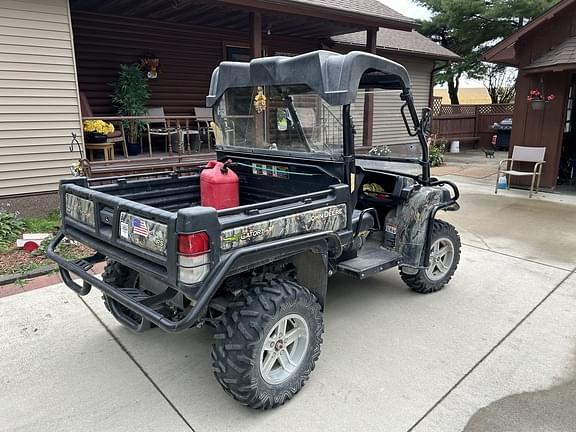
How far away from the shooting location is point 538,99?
27.9 ft

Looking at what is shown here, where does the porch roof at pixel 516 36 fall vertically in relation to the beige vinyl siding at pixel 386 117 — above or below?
above

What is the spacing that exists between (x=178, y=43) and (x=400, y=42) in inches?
273

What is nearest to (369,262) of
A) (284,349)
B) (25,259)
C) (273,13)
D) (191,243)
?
(284,349)

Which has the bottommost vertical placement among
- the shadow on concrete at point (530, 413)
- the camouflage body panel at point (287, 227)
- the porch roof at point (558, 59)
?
the shadow on concrete at point (530, 413)

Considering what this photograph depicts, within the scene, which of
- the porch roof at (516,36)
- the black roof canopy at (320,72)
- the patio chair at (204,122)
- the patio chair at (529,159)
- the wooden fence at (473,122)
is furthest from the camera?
the wooden fence at (473,122)

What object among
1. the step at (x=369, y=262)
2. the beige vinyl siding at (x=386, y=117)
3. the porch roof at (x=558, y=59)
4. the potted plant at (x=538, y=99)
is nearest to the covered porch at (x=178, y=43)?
the beige vinyl siding at (x=386, y=117)

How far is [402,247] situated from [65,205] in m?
2.53

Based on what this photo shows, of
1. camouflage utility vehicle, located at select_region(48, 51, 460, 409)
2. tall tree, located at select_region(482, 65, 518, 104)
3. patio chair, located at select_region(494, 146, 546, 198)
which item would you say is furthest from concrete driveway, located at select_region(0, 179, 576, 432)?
tall tree, located at select_region(482, 65, 518, 104)

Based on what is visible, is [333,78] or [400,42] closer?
[333,78]

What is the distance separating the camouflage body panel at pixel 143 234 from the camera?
222 centimetres

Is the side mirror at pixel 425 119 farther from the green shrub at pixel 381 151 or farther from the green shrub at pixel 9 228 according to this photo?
the green shrub at pixel 9 228

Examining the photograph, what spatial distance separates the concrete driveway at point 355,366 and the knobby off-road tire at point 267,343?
0.14 m

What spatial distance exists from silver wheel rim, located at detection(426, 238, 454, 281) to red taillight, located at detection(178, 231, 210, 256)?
246 centimetres

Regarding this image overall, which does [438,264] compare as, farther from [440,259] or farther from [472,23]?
[472,23]
